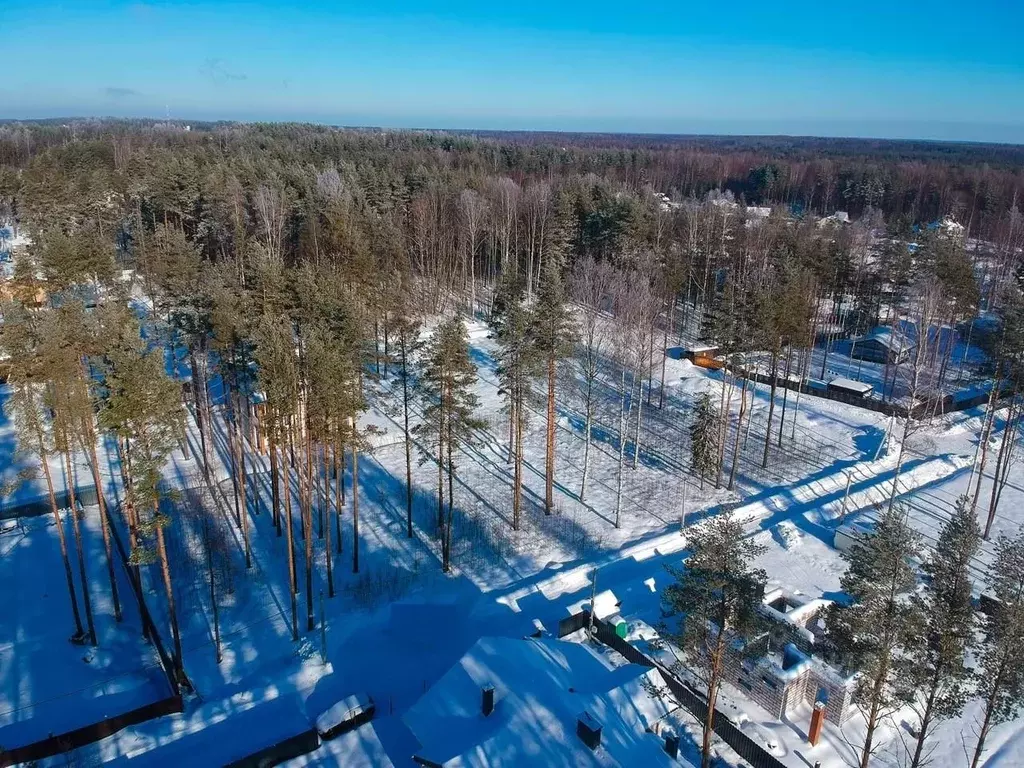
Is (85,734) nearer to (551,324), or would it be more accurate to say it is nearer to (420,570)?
(420,570)

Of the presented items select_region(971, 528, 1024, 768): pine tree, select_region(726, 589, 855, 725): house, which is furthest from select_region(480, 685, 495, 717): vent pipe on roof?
select_region(971, 528, 1024, 768): pine tree

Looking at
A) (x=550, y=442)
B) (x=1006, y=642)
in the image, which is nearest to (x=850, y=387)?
(x=550, y=442)

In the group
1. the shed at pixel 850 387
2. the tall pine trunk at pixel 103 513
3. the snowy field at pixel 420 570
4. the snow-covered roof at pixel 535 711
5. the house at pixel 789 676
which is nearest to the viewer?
the snow-covered roof at pixel 535 711

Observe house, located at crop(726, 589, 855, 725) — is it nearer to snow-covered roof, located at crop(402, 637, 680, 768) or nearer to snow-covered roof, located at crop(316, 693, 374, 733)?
snow-covered roof, located at crop(402, 637, 680, 768)

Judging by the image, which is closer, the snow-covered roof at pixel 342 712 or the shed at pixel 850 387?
→ the snow-covered roof at pixel 342 712

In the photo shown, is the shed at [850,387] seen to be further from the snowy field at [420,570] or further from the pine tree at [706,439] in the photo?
the pine tree at [706,439]

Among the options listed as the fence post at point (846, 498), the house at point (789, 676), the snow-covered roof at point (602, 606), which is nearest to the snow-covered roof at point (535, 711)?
the snow-covered roof at point (602, 606)
